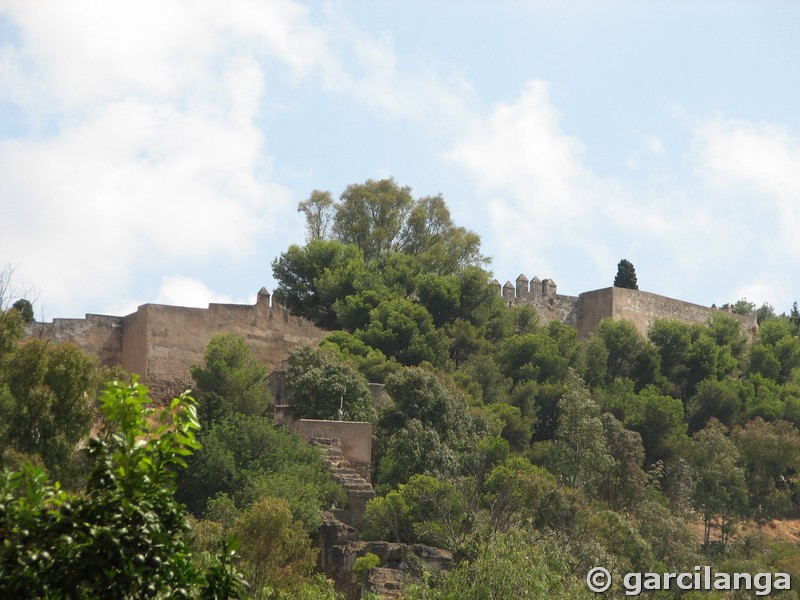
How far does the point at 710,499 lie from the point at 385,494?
8039mm

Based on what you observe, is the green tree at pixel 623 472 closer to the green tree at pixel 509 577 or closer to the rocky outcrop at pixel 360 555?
the rocky outcrop at pixel 360 555

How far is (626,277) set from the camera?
4094 cm

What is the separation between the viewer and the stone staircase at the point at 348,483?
23.3 metres

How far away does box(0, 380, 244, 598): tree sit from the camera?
7027 millimetres

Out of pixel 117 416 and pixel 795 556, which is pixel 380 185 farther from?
pixel 117 416

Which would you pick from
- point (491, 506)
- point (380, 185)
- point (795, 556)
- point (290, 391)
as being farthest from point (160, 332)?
point (795, 556)

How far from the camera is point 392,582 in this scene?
20406 millimetres

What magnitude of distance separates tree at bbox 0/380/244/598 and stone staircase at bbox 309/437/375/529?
51.8ft

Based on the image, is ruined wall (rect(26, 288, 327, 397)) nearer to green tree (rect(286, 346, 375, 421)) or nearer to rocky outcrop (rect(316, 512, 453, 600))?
green tree (rect(286, 346, 375, 421))

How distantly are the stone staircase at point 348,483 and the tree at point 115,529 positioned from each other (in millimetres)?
15788

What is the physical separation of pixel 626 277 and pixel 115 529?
3467 centimetres

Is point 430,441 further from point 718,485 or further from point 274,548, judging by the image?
point 718,485

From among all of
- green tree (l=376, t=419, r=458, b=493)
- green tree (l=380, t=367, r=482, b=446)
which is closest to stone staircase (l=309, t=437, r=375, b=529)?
green tree (l=376, t=419, r=458, b=493)

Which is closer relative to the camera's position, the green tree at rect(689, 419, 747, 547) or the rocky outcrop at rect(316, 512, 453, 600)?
the rocky outcrop at rect(316, 512, 453, 600)
